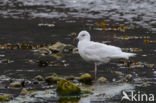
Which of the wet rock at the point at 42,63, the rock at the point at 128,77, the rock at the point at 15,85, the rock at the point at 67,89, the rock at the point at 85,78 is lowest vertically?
the wet rock at the point at 42,63

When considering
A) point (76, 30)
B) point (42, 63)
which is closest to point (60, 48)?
point (42, 63)

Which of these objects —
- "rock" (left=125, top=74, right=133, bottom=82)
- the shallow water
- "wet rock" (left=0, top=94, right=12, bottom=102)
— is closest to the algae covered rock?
the shallow water

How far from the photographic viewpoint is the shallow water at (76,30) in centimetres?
1700

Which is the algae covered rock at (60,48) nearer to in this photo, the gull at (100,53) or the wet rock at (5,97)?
the gull at (100,53)

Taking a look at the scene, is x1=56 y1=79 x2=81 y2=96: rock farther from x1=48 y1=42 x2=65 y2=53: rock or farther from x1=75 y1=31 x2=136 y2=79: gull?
x1=48 y1=42 x2=65 y2=53: rock

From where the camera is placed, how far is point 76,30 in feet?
85.4

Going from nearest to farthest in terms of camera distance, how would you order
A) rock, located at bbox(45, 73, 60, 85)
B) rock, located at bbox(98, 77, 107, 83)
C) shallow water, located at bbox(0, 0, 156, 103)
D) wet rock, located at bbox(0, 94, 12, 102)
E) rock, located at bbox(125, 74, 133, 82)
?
wet rock, located at bbox(0, 94, 12, 102) < rock, located at bbox(45, 73, 60, 85) < rock, located at bbox(98, 77, 107, 83) < rock, located at bbox(125, 74, 133, 82) < shallow water, located at bbox(0, 0, 156, 103)

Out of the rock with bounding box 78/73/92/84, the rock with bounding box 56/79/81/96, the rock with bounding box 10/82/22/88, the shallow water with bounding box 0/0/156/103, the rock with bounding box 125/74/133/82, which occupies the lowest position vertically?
the shallow water with bounding box 0/0/156/103

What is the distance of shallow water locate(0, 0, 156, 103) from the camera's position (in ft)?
55.8

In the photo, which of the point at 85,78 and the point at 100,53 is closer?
the point at 85,78

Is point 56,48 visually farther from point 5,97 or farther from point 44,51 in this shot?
point 5,97

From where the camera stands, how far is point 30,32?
25484mm

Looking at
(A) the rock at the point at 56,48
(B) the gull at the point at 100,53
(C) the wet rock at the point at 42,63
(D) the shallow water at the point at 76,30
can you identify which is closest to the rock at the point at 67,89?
(D) the shallow water at the point at 76,30

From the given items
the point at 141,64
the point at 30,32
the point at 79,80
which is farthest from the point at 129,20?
the point at 79,80
